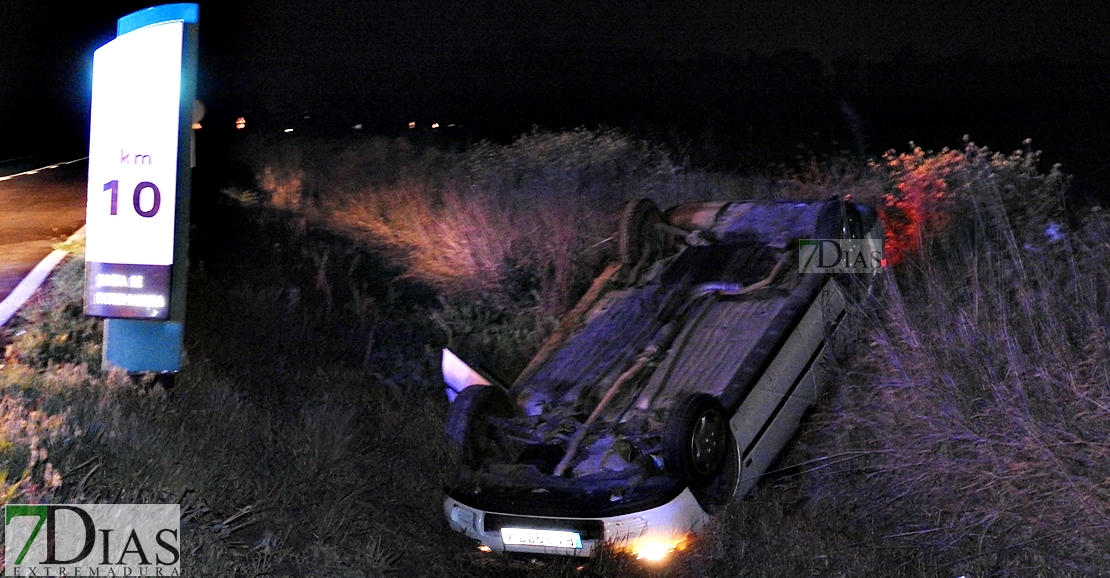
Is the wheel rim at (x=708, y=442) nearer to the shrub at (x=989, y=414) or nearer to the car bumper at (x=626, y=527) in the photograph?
the car bumper at (x=626, y=527)

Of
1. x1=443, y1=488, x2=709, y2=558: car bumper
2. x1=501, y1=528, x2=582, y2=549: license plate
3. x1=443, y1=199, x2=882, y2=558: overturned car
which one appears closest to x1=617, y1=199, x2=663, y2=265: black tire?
x1=443, y1=199, x2=882, y2=558: overturned car

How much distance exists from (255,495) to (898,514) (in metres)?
3.87

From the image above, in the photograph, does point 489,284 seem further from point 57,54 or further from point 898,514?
point 57,54

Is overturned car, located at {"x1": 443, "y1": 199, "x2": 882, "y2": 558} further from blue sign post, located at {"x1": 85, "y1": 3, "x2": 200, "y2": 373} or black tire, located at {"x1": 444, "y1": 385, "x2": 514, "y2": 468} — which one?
blue sign post, located at {"x1": 85, "y1": 3, "x2": 200, "y2": 373}

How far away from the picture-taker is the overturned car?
6191 mm

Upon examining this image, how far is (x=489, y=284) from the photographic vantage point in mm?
10219

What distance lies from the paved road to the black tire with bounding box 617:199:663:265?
17.4 ft

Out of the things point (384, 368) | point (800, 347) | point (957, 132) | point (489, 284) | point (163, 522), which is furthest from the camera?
point (957, 132)

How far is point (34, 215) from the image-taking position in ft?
41.7

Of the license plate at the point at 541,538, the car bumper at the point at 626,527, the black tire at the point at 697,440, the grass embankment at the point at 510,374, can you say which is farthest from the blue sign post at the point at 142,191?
the black tire at the point at 697,440

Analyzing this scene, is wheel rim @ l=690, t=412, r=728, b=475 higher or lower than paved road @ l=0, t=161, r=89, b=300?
lower

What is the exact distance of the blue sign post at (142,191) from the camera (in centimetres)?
692

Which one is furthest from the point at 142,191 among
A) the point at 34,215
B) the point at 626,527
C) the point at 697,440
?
the point at 34,215

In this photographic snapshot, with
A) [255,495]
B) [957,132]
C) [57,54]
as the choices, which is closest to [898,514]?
[255,495]
